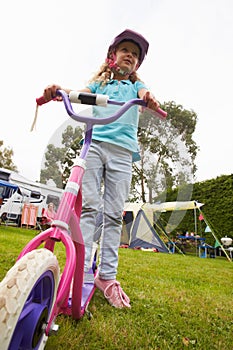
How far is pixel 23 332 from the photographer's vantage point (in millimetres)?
880

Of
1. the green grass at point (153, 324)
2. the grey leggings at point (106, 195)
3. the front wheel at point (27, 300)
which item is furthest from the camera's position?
the grey leggings at point (106, 195)

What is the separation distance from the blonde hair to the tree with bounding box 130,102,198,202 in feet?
→ 1.44

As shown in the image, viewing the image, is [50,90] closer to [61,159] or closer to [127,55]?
[61,159]

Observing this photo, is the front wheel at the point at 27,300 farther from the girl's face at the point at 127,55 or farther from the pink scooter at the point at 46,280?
the girl's face at the point at 127,55

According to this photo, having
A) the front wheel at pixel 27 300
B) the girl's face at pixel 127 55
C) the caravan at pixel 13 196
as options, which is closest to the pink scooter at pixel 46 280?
the front wheel at pixel 27 300

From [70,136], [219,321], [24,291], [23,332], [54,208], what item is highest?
[70,136]

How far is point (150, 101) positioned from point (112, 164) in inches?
22.0

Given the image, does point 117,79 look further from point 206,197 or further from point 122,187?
point 206,197

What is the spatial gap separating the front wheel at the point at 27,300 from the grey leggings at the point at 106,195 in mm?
751

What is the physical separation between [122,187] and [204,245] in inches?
339

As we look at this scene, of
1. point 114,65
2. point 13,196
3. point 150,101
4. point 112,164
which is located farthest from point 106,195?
point 13,196

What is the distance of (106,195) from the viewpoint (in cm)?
188

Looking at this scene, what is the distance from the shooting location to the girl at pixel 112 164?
5.88ft

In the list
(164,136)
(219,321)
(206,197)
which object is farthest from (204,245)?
(164,136)
